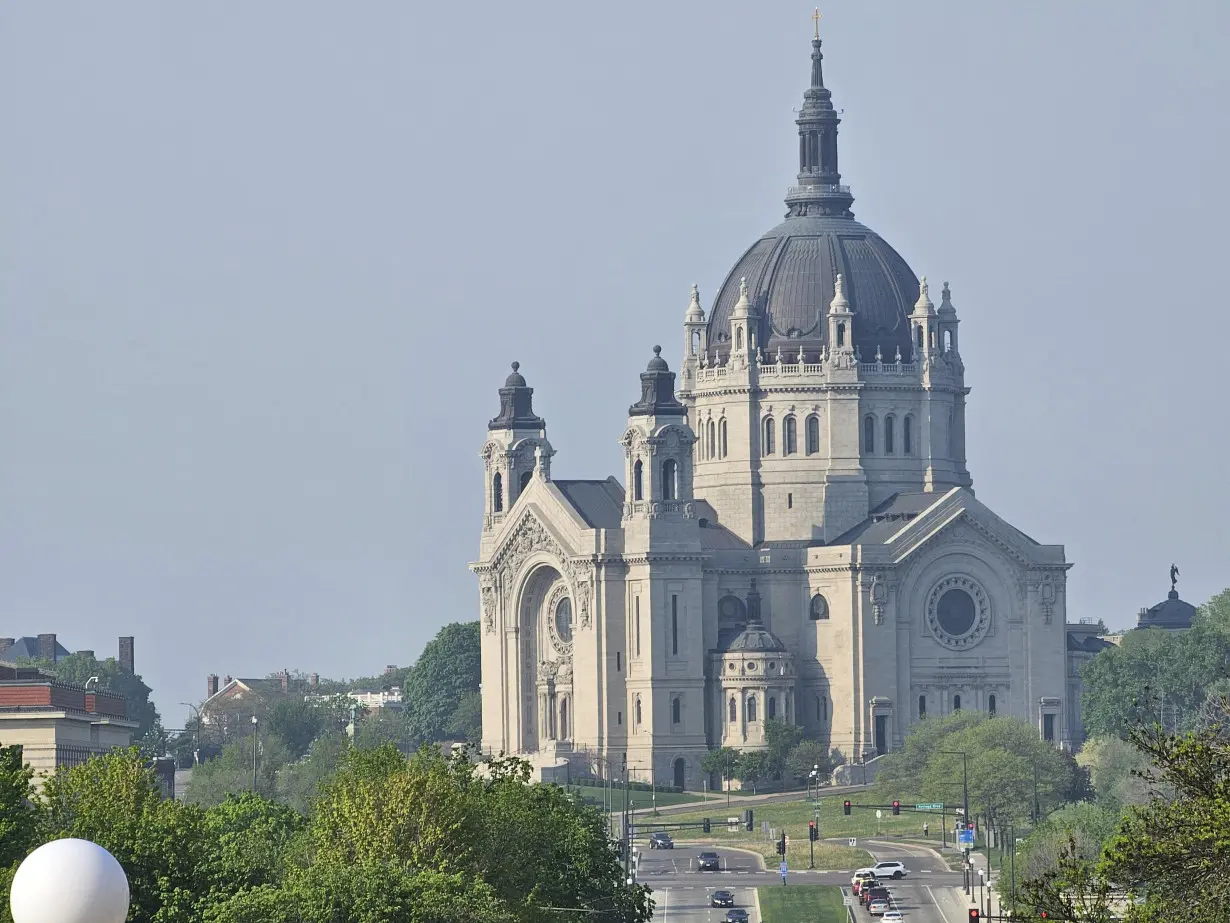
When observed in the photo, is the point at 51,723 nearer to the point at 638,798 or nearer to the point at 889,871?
the point at 889,871

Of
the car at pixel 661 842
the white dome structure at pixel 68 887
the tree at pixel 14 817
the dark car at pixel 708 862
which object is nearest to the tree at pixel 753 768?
the car at pixel 661 842

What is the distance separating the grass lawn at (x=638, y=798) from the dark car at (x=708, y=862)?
69.3ft

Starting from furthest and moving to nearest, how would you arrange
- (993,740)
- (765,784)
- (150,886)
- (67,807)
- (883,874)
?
(765,784)
(993,740)
(883,874)
(67,807)
(150,886)

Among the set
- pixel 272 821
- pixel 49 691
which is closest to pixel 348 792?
pixel 272 821

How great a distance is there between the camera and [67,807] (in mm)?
86750

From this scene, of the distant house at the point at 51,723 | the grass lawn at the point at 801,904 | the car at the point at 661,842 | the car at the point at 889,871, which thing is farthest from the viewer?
the car at the point at 661,842

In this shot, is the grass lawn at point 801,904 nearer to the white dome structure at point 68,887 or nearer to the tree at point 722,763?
the tree at point 722,763

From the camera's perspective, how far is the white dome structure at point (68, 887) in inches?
2062

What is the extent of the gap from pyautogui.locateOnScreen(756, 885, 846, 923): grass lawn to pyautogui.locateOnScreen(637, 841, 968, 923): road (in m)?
0.59

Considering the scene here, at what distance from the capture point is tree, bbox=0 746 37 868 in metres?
79.1

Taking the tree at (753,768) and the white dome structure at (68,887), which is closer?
the white dome structure at (68,887)

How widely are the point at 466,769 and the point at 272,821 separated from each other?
18345 millimetres

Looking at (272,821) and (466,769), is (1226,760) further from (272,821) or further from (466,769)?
(272,821)

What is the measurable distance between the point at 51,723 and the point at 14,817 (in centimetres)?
4895
